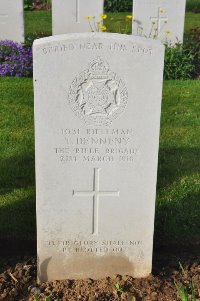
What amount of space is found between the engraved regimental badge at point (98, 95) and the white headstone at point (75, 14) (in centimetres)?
583

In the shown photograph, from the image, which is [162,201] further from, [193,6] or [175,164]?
[193,6]

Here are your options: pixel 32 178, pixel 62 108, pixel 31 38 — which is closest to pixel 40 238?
pixel 62 108

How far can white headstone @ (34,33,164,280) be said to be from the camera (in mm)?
3277

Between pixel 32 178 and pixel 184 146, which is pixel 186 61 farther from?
pixel 32 178

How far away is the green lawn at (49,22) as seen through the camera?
39.0 feet

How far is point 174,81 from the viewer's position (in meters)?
8.34

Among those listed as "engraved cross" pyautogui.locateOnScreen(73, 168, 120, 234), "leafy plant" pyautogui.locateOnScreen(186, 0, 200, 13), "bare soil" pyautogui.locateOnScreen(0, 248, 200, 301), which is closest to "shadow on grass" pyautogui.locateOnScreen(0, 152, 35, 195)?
"bare soil" pyautogui.locateOnScreen(0, 248, 200, 301)

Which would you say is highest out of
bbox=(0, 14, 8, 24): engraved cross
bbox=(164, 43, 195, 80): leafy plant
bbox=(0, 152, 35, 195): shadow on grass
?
bbox=(0, 14, 8, 24): engraved cross

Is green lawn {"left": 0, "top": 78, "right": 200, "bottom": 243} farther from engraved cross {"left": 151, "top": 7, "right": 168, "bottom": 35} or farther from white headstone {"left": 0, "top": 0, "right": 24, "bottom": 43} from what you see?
engraved cross {"left": 151, "top": 7, "right": 168, "bottom": 35}

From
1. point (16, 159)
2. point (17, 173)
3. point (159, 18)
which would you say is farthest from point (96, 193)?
point (159, 18)

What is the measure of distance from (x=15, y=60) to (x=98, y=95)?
5.27 m

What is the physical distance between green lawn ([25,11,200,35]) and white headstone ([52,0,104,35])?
6.52 feet

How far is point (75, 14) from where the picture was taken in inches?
364

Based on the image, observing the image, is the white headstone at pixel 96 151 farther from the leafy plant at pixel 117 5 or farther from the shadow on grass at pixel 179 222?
the leafy plant at pixel 117 5
